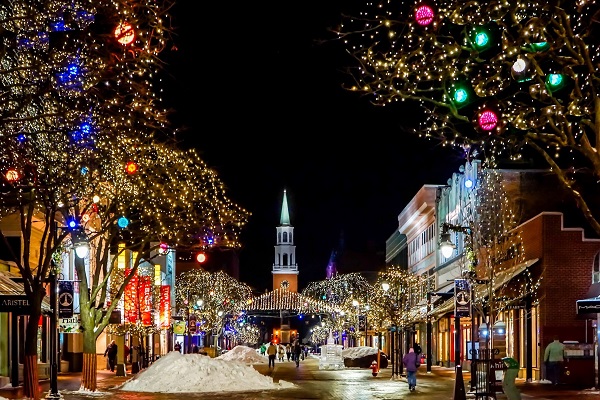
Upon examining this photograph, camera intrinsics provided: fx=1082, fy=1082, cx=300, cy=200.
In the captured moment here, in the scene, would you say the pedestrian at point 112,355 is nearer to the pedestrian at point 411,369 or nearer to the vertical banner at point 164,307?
the vertical banner at point 164,307

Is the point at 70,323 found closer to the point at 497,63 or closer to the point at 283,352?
the point at 497,63

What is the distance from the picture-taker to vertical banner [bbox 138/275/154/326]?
59172 mm

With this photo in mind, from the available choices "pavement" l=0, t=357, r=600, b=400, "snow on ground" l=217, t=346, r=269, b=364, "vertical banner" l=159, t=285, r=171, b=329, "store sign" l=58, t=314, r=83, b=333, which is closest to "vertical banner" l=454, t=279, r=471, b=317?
"pavement" l=0, t=357, r=600, b=400

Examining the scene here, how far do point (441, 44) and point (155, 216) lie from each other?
1808cm

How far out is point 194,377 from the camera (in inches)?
1470

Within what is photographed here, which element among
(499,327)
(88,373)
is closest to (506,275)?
(499,327)

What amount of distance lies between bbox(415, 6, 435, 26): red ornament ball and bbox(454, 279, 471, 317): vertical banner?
52.5ft

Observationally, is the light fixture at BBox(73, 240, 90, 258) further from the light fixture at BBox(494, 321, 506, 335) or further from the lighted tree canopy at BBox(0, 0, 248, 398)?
the light fixture at BBox(494, 321, 506, 335)

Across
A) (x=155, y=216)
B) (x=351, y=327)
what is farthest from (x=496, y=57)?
(x=351, y=327)

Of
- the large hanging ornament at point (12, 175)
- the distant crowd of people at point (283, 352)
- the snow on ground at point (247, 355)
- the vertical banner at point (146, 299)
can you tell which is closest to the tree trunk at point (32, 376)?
the large hanging ornament at point (12, 175)

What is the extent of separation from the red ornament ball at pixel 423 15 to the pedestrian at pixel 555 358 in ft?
84.6

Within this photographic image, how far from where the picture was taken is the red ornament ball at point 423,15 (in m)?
15.1

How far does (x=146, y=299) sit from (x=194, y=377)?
80.3ft

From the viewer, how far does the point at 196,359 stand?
38688mm
